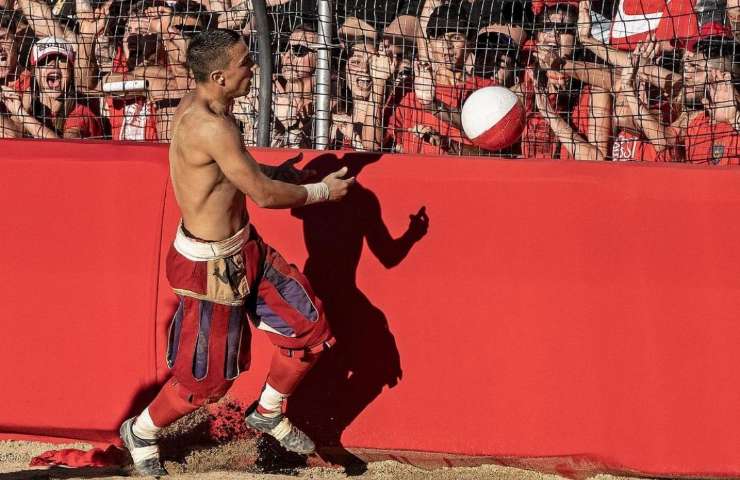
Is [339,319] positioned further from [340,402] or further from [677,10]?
[677,10]

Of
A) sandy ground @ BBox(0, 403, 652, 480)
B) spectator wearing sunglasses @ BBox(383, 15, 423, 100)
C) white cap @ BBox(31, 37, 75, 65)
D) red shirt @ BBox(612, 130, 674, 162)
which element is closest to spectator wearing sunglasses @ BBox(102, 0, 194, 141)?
white cap @ BBox(31, 37, 75, 65)

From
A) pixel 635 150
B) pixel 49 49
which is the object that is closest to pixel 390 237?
pixel 635 150

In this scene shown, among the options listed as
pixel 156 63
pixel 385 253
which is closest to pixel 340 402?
pixel 385 253

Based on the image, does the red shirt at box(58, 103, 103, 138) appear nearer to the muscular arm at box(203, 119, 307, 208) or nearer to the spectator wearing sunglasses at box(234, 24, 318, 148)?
the spectator wearing sunglasses at box(234, 24, 318, 148)

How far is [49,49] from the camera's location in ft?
21.9

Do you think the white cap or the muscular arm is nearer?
the muscular arm

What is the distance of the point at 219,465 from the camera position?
215 inches

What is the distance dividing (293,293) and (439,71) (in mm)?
1983

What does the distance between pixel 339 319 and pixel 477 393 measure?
83 cm

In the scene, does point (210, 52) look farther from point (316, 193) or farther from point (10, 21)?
point (10, 21)

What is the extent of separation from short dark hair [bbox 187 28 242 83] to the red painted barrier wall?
3.15ft

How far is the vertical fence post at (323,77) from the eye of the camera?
223 inches

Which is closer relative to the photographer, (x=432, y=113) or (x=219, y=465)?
(x=219, y=465)

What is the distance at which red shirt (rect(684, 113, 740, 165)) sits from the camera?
605cm
